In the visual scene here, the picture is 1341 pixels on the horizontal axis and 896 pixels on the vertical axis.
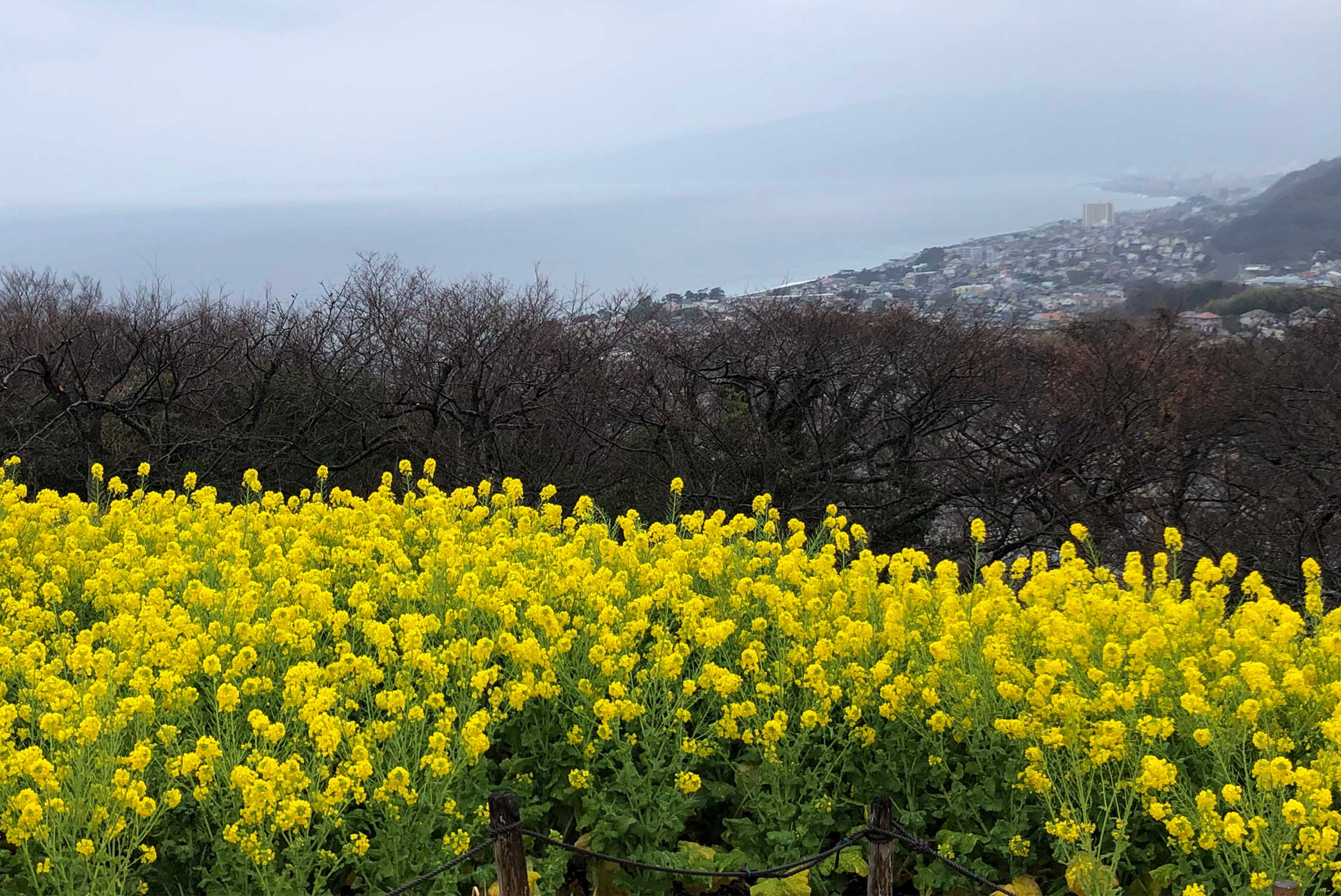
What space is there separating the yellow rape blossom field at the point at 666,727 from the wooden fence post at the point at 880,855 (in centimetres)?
45

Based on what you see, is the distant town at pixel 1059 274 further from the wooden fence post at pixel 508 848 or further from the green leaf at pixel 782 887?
the wooden fence post at pixel 508 848

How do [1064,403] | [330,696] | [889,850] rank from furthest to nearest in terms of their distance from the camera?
[1064,403]
[330,696]
[889,850]

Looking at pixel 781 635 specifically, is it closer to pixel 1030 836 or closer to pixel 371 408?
pixel 1030 836

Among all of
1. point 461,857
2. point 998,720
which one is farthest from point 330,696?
point 998,720

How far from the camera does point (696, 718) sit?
15.9 ft

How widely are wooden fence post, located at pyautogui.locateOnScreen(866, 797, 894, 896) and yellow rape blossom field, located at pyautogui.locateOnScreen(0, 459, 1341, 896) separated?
17.6 inches

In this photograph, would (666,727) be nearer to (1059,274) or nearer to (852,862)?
(852,862)

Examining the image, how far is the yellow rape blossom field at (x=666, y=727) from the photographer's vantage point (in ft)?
11.9

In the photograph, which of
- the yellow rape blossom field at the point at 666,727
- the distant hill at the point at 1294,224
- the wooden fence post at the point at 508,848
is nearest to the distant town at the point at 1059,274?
the distant hill at the point at 1294,224

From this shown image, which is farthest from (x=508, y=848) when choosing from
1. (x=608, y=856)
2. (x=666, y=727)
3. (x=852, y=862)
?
(x=852, y=862)

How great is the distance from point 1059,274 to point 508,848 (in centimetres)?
1921

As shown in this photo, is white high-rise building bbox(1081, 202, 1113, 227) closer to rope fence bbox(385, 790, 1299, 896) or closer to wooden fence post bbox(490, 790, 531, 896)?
rope fence bbox(385, 790, 1299, 896)

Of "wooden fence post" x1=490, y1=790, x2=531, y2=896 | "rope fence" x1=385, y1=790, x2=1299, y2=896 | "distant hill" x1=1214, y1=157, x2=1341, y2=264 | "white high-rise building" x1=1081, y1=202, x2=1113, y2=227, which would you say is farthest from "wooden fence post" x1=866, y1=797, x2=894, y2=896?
"white high-rise building" x1=1081, y1=202, x2=1113, y2=227

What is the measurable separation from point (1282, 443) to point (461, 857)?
38.1 feet
